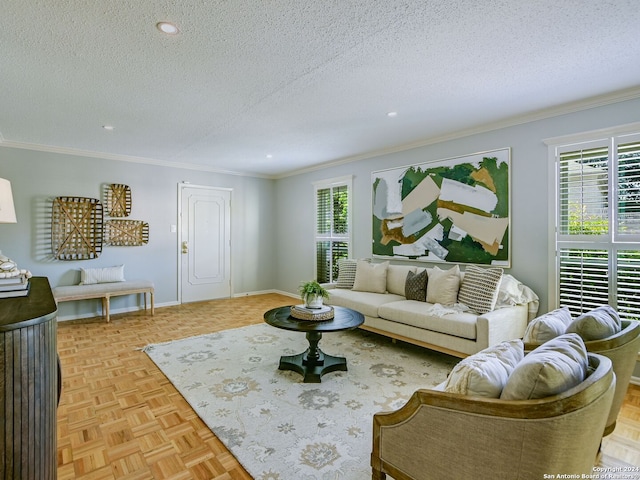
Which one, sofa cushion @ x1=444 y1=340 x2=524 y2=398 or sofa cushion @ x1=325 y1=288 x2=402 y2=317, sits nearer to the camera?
sofa cushion @ x1=444 y1=340 x2=524 y2=398

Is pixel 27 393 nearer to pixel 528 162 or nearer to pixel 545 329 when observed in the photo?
pixel 545 329

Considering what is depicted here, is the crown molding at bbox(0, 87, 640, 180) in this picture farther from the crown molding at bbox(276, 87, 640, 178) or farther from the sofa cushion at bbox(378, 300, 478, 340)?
the sofa cushion at bbox(378, 300, 478, 340)

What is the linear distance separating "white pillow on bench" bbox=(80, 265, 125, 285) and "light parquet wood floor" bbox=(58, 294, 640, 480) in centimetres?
112

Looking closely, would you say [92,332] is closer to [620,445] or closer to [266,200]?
[266,200]

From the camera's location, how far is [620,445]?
6.57ft

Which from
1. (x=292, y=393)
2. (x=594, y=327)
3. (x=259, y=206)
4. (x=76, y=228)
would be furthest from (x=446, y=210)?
(x=76, y=228)

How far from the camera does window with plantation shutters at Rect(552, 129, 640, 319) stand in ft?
9.35

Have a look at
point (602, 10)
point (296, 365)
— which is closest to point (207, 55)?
point (602, 10)

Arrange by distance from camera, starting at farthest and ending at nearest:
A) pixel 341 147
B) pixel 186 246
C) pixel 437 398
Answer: pixel 186 246, pixel 341 147, pixel 437 398

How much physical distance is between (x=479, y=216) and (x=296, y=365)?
2.55m

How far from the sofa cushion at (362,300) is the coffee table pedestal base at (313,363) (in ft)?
2.77

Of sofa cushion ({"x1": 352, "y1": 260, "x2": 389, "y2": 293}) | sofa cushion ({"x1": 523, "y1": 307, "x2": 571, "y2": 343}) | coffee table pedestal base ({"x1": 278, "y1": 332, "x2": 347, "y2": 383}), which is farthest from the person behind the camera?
sofa cushion ({"x1": 352, "y1": 260, "x2": 389, "y2": 293})

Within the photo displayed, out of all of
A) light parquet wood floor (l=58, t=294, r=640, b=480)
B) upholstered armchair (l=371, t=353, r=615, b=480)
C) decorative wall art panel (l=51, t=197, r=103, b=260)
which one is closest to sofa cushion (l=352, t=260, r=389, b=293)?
light parquet wood floor (l=58, t=294, r=640, b=480)

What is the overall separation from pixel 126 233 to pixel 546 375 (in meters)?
5.60
